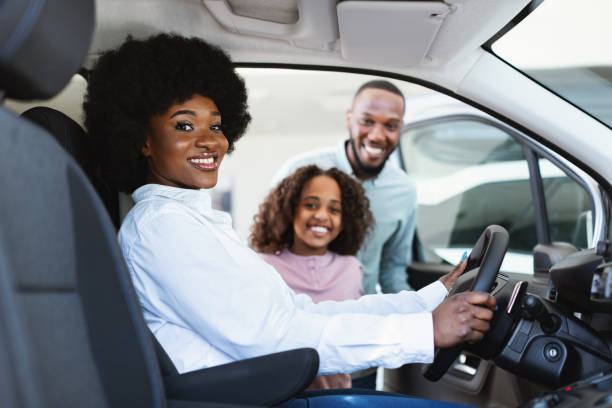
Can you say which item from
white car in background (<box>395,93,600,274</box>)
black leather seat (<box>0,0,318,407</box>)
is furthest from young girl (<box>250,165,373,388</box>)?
black leather seat (<box>0,0,318,407</box>)

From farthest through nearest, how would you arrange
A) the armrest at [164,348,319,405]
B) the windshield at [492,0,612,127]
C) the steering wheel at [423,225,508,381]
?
1. the windshield at [492,0,612,127]
2. the steering wheel at [423,225,508,381]
3. the armrest at [164,348,319,405]

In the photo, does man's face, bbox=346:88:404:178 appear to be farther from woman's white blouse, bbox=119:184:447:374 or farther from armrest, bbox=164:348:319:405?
armrest, bbox=164:348:319:405

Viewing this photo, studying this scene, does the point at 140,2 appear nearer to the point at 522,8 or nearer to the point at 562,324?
the point at 522,8

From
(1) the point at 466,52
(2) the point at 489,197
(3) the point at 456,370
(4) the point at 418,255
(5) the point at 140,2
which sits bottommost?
(3) the point at 456,370

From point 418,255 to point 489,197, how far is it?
0.47 metres

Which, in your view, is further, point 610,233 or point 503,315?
point 610,233

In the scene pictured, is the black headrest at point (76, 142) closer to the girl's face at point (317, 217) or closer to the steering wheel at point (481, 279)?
the steering wheel at point (481, 279)

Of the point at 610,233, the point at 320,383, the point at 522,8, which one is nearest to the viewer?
the point at 522,8

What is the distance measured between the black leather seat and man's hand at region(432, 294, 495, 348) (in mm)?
532

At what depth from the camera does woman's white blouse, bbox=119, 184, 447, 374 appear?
119cm

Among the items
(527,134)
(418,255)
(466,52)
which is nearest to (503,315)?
(527,134)

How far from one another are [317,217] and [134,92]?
1082 mm

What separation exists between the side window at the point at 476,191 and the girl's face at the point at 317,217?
68 centimetres

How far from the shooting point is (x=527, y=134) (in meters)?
1.70
